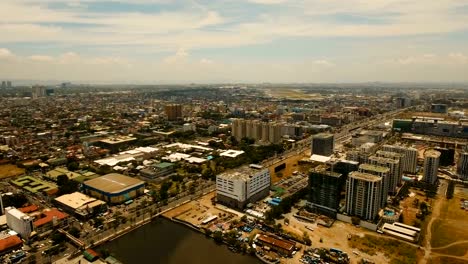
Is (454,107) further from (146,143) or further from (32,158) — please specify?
(32,158)

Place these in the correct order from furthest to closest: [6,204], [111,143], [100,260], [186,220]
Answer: [111,143], [6,204], [186,220], [100,260]

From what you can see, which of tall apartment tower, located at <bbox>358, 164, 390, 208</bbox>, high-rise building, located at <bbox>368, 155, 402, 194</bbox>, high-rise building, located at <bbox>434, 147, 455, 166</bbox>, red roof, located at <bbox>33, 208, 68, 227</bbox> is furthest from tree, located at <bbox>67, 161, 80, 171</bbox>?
high-rise building, located at <bbox>434, 147, 455, 166</bbox>

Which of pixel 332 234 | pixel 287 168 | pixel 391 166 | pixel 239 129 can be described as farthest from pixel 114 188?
pixel 239 129

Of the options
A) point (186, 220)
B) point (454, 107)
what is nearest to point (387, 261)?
point (186, 220)

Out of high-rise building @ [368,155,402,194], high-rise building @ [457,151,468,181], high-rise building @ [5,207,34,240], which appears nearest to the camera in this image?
high-rise building @ [5,207,34,240]

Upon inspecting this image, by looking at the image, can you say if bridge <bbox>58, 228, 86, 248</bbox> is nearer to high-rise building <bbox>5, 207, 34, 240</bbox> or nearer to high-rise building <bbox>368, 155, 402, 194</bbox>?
high-rise building <bbox>5, 207, 34, 240</bbox>
